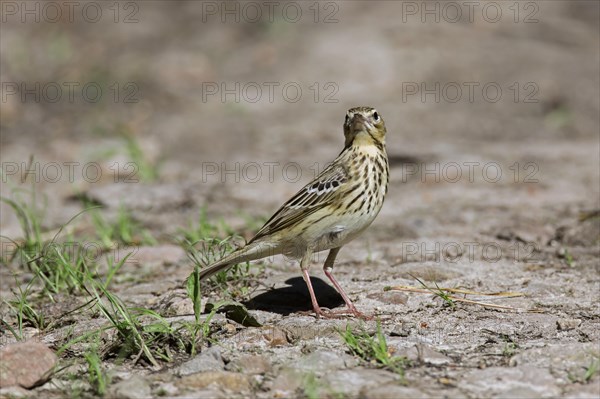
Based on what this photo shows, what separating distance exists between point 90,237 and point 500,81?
7129 millimetres

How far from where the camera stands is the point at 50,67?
1340cm

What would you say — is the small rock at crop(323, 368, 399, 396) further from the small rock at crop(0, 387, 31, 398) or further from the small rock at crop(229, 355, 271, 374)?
the small rock at crop(0, 387, 31, 398)

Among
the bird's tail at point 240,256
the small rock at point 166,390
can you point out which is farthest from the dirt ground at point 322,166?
the bird's tail at point 240,256

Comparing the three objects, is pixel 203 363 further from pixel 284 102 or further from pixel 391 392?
pixel 284 102

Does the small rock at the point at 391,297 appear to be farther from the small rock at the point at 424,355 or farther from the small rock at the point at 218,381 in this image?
the small rock at the point at 218,381

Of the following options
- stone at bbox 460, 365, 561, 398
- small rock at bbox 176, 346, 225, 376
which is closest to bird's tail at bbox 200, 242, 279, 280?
small rock at bbox 176, 346, 225, 376

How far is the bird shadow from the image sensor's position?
5.49 m

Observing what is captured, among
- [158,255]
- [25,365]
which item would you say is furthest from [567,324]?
[158,255]

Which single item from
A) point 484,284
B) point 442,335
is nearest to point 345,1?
point 484,284

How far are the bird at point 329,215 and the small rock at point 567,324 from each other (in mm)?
1150

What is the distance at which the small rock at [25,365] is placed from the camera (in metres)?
4.01

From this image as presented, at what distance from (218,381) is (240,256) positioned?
1287mm

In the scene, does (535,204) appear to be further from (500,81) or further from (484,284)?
(500,81)

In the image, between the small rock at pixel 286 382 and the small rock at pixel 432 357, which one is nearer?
the small rock at pixel 286 382
